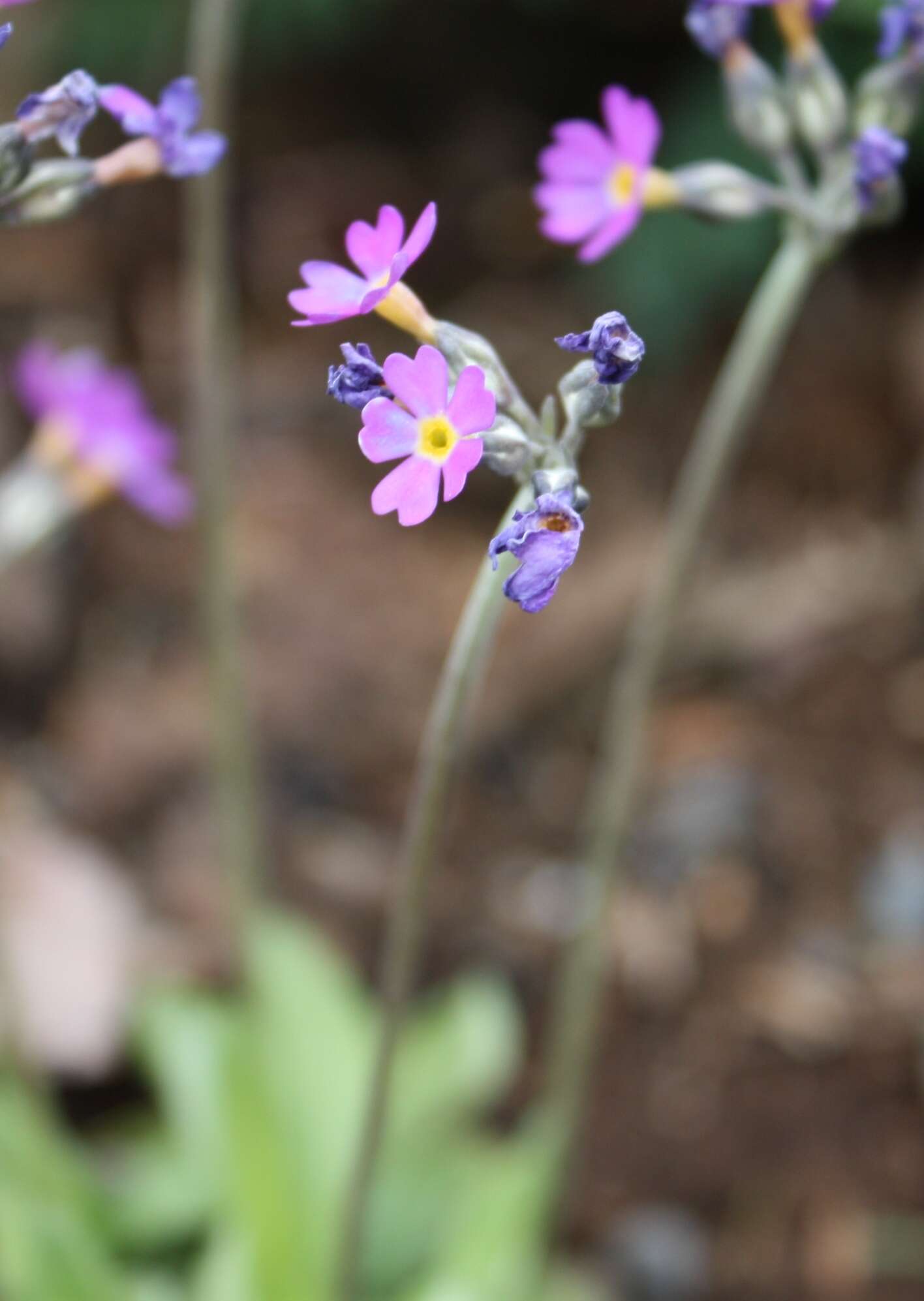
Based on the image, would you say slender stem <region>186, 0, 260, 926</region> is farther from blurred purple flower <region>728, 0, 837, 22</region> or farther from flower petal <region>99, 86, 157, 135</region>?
blurred purple flower <region>728, 0, 837, 22</region>

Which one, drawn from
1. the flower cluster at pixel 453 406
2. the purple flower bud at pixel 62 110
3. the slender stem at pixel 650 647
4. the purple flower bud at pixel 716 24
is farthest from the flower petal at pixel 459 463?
the purple flower bud at pixel 716 24

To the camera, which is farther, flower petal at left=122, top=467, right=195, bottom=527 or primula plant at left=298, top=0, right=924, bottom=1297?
flower petal at left=122, top=467, right=195, bottom=527

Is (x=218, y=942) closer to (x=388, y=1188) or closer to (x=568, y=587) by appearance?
(x=388, y=1188)

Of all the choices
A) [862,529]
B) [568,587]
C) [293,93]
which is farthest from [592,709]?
[293,93]

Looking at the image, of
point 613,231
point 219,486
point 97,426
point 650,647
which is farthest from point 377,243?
point 97,426

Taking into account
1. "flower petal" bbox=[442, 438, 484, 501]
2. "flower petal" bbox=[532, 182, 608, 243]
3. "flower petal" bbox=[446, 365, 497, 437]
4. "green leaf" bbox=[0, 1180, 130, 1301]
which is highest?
"flower petal" bbox=[532, 182, 608, 243]

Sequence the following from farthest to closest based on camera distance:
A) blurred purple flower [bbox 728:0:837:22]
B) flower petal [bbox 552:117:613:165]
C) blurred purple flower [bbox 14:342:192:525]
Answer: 1. blurred purple flower [bbox 14:342:192:525]
2. flower petal [bbox 552:117:613:165]
3. blurred purple flower [bbox 728:0:837:22]

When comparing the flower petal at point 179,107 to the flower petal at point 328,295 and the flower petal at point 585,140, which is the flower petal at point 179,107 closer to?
the flower petal at point 328,295

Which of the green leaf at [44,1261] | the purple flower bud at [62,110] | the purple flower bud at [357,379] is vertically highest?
the purple flower bud at [62,110]

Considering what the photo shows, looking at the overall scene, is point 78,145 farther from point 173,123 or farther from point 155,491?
point 155,491

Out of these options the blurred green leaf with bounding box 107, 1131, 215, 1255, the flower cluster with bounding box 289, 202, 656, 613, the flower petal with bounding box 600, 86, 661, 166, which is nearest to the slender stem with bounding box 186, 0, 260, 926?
the blurred green leaf with bounding box 107, 1131, 215, 1255
